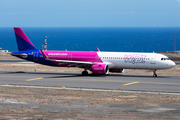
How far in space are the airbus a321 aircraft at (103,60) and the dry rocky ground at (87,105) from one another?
1440 centimetres

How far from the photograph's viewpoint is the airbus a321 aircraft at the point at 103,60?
140ft

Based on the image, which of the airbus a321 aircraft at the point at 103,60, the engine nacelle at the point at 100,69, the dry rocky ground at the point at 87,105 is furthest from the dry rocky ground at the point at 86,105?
the airbus a321 aircraft at the point at 103,60

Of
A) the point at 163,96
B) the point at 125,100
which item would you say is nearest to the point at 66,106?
the point at 125,100

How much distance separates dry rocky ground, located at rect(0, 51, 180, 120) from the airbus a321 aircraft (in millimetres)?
14401

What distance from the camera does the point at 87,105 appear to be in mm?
22484

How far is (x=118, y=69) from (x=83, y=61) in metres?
5.48

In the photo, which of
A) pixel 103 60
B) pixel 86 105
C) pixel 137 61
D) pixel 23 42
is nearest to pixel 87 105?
pixel 86 105

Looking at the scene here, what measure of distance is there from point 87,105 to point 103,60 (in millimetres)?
22626

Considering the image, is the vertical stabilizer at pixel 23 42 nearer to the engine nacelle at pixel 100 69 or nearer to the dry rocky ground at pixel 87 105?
the engine nacelle at pixel 100 69

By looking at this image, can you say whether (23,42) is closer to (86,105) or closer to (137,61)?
(137,61)

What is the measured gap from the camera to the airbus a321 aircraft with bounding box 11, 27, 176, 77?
42.8 metres

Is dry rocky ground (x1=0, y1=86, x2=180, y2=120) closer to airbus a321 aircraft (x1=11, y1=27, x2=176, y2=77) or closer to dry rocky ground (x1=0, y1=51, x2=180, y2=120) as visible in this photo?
dry rocky ground (x1=0, y1=51, x2=180, y2=120)

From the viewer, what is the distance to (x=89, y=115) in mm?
19125

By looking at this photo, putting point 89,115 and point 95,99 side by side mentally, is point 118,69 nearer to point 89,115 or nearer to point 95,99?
point 95,99
